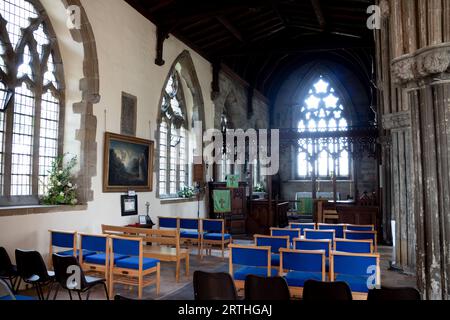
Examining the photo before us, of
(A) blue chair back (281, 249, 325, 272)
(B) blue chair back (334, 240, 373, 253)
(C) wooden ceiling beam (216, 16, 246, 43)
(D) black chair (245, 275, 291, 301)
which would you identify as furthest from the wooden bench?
(C) wooden ceiling beam (216, 16, 246, 43)

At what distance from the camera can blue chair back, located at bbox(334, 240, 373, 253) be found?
4898 millimetres

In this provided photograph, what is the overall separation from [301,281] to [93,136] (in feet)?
14.9

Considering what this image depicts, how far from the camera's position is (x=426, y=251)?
3428mm

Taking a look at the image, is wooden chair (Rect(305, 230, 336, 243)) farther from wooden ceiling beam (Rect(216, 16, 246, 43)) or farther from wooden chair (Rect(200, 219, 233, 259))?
wooden ceiling beam (Rect(216, 16, 246, 43))

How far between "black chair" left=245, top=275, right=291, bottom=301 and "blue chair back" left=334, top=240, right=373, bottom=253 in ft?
7.03

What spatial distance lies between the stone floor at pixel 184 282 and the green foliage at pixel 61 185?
157cm

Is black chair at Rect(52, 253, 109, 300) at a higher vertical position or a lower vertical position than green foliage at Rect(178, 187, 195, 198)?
lower

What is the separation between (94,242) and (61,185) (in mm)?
1881

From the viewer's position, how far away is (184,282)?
5699 mm

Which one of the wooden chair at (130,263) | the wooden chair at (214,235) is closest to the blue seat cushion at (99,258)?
the wooden chair at (130,263)

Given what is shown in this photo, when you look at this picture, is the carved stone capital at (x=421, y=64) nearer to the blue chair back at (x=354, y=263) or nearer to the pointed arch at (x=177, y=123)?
the blue chair back at (x=354, y=263)

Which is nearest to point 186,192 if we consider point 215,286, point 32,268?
point 32,268

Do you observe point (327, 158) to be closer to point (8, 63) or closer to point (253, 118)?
point (253, 118)

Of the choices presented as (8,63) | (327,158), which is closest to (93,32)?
(8,63)
